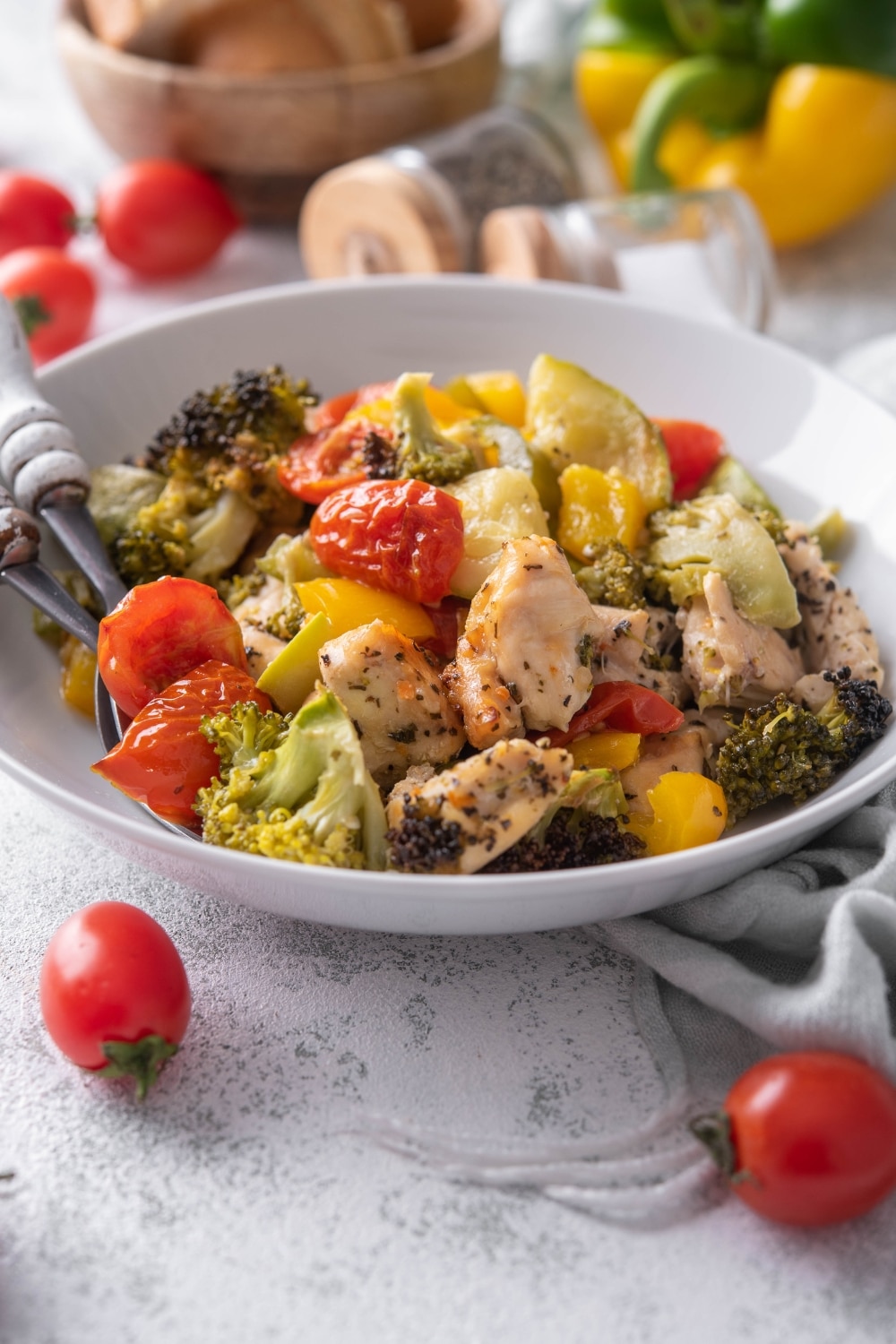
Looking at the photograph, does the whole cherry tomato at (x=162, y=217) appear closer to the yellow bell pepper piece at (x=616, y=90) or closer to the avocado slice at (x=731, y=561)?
the yellow bell pepper piece at (x=616, y=90)

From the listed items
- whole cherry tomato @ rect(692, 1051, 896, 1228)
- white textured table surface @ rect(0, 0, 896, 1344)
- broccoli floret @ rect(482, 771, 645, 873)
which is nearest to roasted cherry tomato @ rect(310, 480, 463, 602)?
broccoli floret @ rect(482, 771, 645, 873)

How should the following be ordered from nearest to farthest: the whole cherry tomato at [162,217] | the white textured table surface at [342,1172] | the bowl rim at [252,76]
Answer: the white textured table surface at [342,1172]
the bowl rim at [252,76]
the whole cherry tomato at [162,217]

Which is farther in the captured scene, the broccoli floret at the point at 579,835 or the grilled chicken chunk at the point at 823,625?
the grilled chicken chunk at the point at 823,625

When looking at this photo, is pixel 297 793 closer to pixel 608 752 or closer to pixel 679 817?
pixel 608 752

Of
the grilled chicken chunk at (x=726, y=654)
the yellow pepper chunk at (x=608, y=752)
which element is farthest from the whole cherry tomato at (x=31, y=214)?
the yellow pepper chunk at (x=608, y=752)

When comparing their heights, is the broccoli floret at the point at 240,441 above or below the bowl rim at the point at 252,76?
below

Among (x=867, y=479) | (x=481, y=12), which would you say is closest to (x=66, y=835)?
Answer: (x=867, y=479)

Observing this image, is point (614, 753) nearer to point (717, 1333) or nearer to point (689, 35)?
point (717, 1333)

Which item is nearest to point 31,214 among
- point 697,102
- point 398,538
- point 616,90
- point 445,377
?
point 445,377

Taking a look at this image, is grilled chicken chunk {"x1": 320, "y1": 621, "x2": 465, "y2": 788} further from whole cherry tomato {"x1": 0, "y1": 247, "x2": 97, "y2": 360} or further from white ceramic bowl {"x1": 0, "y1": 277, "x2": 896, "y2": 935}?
whole cherry tomato {"x1": 0, "y1": 247, "x2": 97, "y2": 360}
